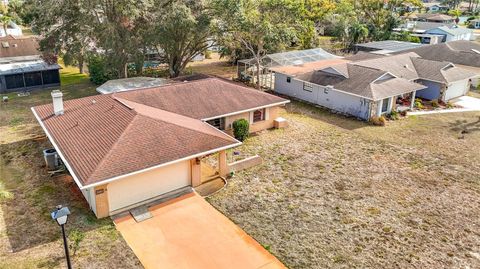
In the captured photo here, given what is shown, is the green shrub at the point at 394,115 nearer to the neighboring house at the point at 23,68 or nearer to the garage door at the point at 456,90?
the garage door at the point at 456,90

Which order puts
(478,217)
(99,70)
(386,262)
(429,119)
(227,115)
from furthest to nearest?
(99,70) → (429,119) → (227,115) → (478,217) → (386,262)

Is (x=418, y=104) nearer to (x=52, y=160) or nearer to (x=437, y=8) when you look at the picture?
(x=52, y=160)

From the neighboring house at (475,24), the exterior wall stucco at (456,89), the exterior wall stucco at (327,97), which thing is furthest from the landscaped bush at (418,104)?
the neighboring house at (475,24)

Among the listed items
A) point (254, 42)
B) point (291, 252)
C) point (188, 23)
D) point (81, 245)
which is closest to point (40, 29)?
point (188, 23)

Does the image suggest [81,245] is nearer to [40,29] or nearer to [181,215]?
[181,215]

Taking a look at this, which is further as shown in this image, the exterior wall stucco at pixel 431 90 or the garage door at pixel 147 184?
the exterior wall stucco at pixel 431 90
